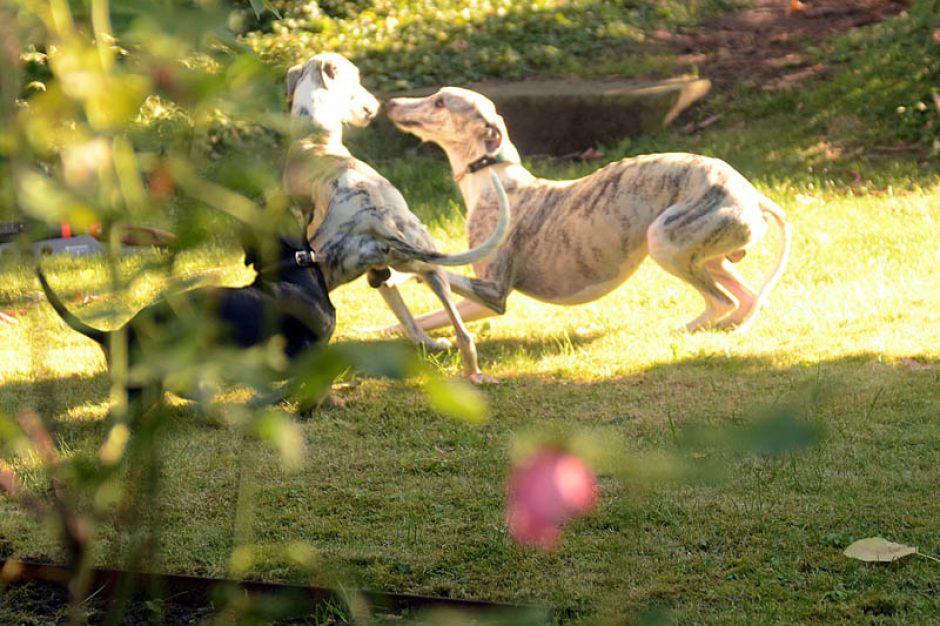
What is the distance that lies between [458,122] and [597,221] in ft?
2.69

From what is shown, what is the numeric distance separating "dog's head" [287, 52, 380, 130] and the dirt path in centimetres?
672

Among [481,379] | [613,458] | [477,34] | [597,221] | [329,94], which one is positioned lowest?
[477,34]

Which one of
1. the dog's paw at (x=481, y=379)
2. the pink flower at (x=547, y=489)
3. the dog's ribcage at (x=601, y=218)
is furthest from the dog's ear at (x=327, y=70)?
the pink flower at (x=547, y=489)

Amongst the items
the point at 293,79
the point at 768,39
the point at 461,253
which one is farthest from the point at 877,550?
the point at 768,39

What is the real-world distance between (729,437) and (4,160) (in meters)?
0.81

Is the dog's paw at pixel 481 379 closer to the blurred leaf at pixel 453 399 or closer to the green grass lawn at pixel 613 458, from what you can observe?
the green grass lawn at pixel 613 458

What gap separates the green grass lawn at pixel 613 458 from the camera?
12.2 feet

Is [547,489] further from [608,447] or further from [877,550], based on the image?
[877,550]

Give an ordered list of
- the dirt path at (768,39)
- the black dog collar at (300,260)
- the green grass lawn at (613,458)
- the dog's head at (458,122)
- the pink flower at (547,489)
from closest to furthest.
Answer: the pink flower at (547,489)
the green grass lawn at (613,458)
the black dog collar at (300,260)
the dog's head at (458,122)
the dirt path at (768,39)

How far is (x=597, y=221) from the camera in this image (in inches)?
249

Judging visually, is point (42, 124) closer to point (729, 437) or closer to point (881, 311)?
point (729, 437)

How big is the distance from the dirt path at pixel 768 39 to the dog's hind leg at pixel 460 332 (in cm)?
702

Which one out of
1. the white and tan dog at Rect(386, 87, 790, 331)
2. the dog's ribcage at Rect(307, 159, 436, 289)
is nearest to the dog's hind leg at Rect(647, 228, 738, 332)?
the white and tan dog at Rect(386, 87, 790, 331)

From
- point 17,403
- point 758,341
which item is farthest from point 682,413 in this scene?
point 17,403
